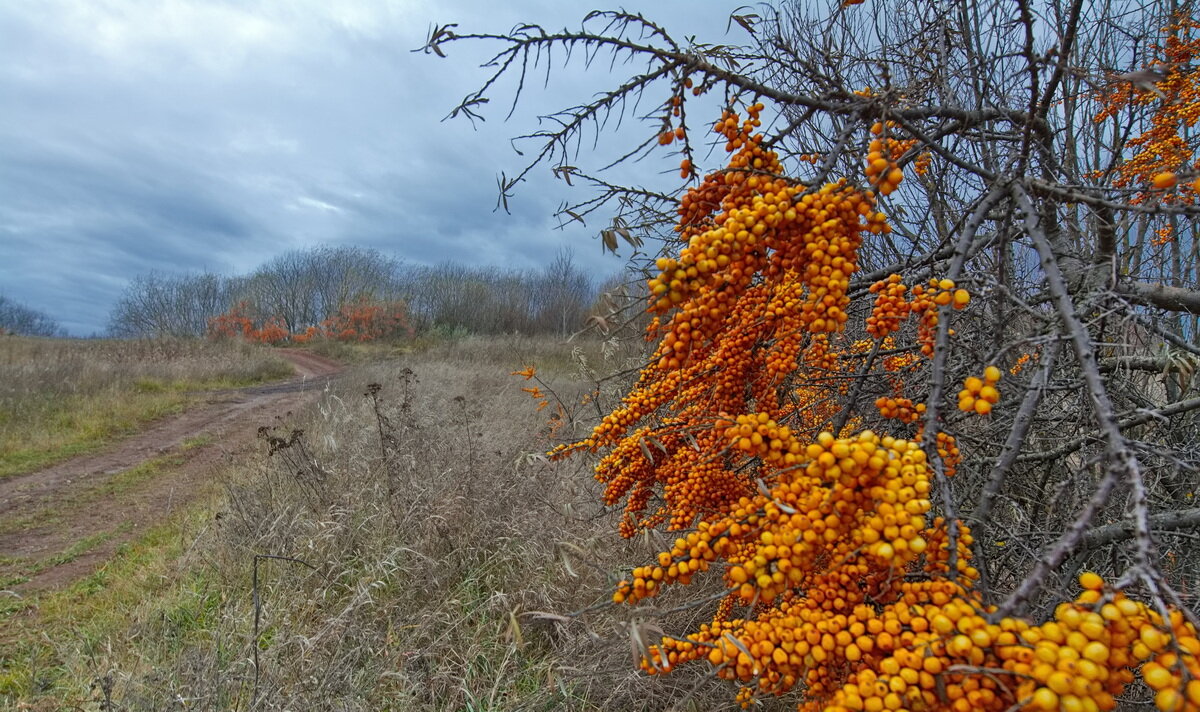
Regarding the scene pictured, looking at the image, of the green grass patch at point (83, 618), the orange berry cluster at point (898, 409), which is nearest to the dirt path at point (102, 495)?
the green grass patch at point (83, 618)

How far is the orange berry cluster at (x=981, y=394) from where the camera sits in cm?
100

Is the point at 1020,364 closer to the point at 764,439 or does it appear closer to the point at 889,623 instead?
the point at 764,439

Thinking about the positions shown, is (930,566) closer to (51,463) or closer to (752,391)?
(752,391)

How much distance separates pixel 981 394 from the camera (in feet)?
3.43

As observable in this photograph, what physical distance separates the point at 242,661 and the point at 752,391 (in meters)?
3.17

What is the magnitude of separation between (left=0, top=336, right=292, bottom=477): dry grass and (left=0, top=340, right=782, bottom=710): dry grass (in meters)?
5.85

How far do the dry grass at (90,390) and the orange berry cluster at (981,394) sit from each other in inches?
457

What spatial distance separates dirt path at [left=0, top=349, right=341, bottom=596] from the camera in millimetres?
5831

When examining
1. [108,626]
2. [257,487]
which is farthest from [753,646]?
[257,487]

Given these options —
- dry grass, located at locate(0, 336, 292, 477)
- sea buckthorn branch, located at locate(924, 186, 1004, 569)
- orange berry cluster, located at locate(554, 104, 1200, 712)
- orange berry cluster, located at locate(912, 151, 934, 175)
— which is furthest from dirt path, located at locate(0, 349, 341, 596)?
orange berry cluster, located at locate(912, 151, 934, 175)

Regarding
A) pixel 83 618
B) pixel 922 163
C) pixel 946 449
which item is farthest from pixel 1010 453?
pixel 83 618

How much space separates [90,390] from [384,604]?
12801 mm

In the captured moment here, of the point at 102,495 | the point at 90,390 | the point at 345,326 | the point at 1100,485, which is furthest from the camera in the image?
the point at 345,326

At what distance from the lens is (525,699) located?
3.13m
